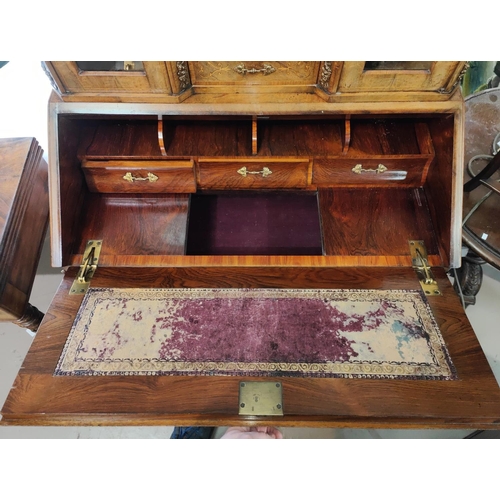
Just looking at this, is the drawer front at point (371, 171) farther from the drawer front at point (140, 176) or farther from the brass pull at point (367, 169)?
the drawer front at point (140, 176)

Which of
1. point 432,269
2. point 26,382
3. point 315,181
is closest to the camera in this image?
point 26,382

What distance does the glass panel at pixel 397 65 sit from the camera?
0.85m

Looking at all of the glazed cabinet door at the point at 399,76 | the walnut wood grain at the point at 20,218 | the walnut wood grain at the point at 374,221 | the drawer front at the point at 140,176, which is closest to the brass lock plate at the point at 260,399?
the walnut wood grain at the point at 374,221

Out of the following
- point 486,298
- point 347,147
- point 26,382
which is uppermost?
point 347,147

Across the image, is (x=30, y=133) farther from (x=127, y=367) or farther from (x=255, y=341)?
(x=255, y=341)

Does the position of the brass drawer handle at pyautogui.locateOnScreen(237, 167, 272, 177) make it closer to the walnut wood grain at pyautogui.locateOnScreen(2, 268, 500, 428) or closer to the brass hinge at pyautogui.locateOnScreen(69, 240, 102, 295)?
the brass hinge at pyautogui.locateOnScreen(69, 240, 102, 295)

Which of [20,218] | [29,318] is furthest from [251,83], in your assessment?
[29,318]

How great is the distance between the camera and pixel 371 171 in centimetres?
114

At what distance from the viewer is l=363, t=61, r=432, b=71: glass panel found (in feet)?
→ 2.79

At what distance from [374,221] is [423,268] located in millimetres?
215

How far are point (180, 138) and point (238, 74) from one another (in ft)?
1.03

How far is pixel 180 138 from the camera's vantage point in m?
1.14

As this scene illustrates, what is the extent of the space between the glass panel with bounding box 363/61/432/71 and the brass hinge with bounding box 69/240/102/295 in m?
0.92

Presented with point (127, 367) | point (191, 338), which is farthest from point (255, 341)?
point (127, 367)
